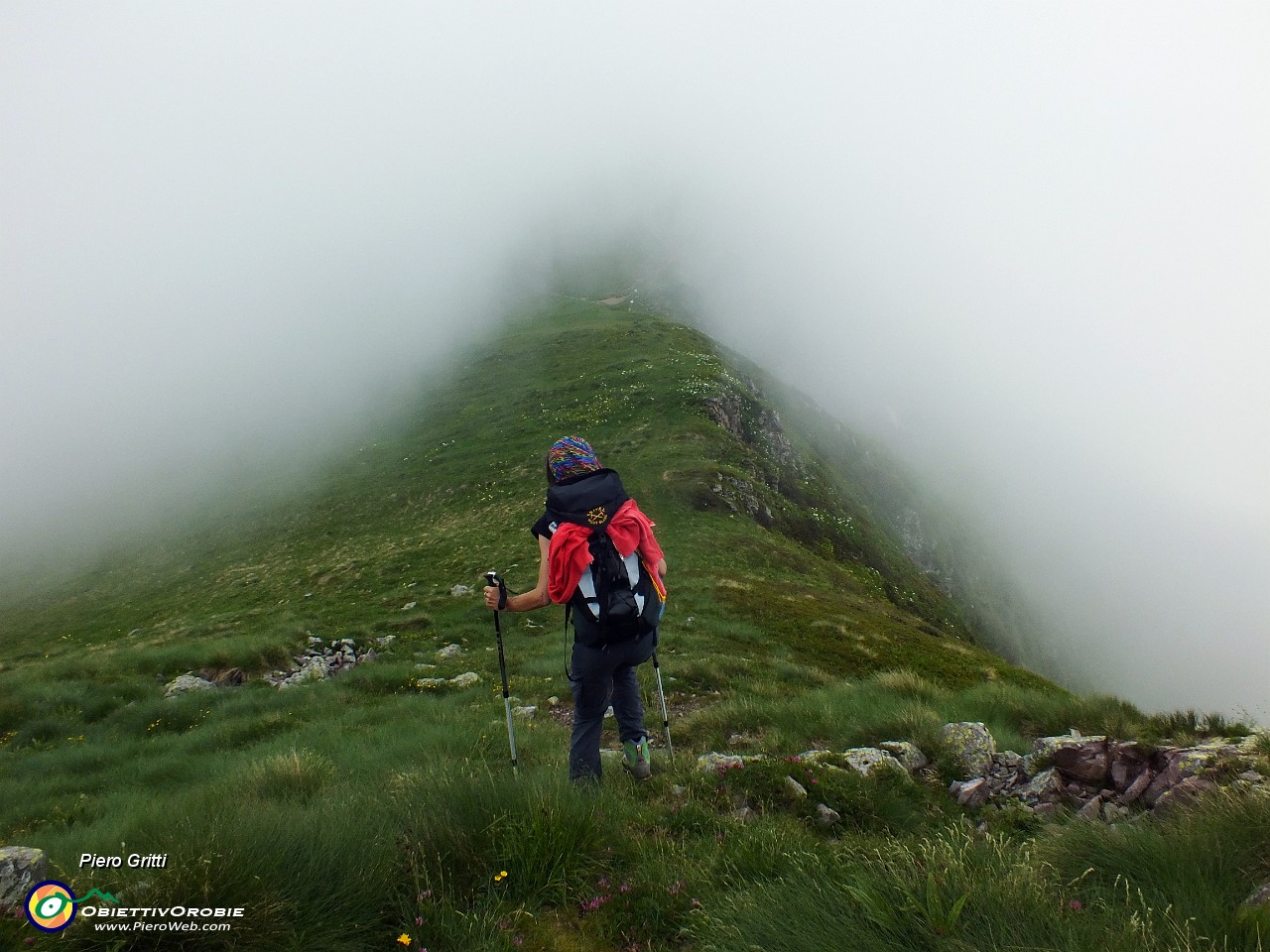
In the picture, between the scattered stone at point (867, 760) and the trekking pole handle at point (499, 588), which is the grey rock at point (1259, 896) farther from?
the trekking pole handle at point (499, 588)

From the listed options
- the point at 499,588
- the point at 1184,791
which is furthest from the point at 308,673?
the point at 1184,791

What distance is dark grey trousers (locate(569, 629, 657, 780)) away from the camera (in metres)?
4.82

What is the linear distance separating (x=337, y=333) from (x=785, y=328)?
89902mm

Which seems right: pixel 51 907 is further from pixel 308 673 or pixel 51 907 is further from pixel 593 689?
pixel 308 673

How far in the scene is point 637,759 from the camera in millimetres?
5180

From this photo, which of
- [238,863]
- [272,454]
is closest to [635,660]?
[238,863]

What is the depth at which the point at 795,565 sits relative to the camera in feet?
88.9

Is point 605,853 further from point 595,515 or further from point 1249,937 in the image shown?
point 1249,937

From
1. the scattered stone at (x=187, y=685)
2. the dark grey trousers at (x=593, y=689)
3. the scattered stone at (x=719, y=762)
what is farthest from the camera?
the scattered stone at (x=187, y=685)

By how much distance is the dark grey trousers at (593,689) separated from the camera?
482 centimetres

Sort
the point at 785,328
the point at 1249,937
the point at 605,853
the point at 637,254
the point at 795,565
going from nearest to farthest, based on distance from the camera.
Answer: the point at 1249,937, the point at 605,853, the point at 795,565, the point at 785,328, the point at 637,254

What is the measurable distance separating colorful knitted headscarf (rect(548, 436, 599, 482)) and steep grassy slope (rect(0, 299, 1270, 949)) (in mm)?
2409

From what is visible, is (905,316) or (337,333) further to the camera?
(905,316)
